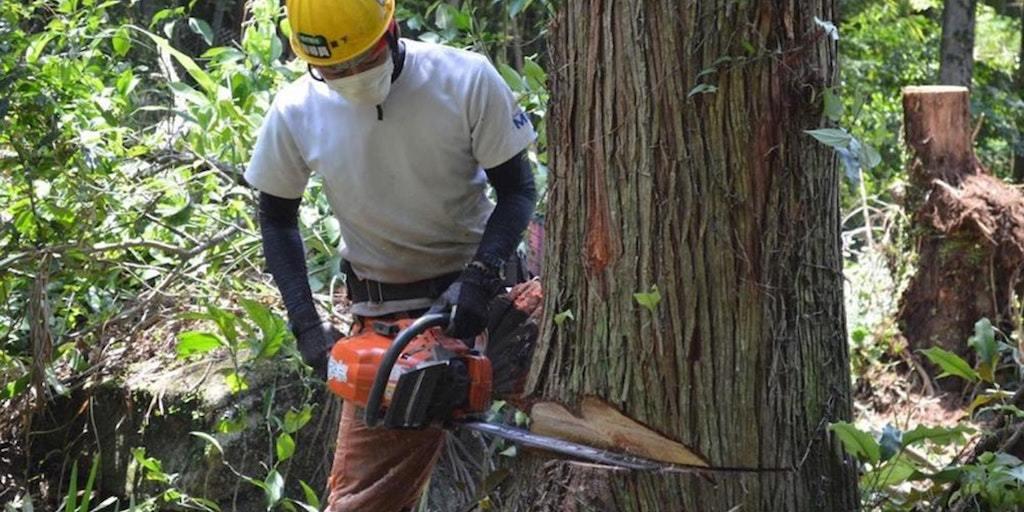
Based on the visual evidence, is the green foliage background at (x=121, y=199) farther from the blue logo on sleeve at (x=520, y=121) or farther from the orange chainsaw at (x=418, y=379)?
the orange chainsaw at (x=418, y=379)

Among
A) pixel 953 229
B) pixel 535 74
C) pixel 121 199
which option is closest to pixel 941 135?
pixel 953 229

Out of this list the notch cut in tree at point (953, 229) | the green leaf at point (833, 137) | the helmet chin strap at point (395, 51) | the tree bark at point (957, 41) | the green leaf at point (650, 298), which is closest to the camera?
the green leaf at point (833, 137)

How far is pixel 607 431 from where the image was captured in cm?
249

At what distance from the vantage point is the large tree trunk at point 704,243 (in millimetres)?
2279

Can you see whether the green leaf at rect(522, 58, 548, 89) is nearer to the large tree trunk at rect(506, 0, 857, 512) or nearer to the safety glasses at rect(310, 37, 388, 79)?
the safety glasses at rect(310, 37, 388, 79)

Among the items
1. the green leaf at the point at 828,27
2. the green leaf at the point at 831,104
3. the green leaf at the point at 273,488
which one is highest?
the green leaf at the point at 828,27

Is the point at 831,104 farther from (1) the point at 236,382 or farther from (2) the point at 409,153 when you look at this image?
(1) the point at 236,382

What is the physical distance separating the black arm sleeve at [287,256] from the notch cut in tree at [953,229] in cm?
391

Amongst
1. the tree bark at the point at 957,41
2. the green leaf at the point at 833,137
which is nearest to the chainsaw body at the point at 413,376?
the green leaf at the point at 833,137

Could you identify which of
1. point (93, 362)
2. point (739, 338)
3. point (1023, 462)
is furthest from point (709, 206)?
point (93, 362)

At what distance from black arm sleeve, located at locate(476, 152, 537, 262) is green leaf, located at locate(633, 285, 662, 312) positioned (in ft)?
2.32

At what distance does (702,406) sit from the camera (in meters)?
2.37

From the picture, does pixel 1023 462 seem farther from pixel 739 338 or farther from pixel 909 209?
pixel 909 209

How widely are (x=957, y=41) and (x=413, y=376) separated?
22.5 ft
